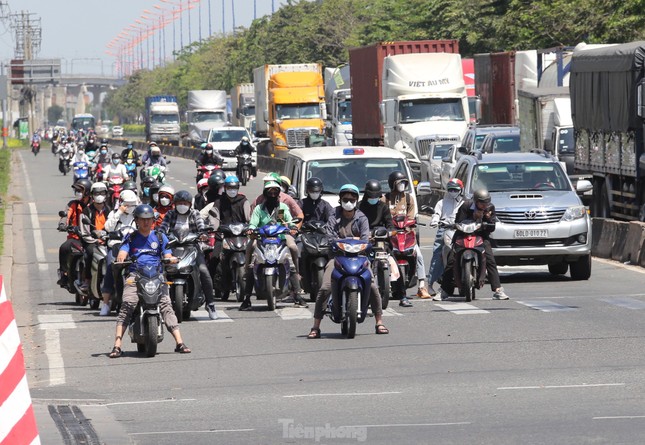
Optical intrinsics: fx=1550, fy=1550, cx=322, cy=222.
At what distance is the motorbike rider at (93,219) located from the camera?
59.4 feet

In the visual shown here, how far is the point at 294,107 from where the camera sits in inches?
2484

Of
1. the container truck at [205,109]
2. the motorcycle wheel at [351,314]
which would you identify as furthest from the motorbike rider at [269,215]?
the container truck at [205,109]

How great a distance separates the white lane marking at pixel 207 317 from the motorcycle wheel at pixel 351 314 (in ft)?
8.06

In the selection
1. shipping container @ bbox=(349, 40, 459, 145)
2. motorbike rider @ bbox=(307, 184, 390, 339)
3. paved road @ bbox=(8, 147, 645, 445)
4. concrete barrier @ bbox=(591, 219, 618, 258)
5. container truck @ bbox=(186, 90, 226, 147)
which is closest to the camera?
paved road @ bbox=(8, 147, 645, 445)

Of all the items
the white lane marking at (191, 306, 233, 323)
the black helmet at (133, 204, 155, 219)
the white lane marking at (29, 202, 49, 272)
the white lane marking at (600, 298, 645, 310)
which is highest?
the black helmet at (133, 204, 155, 219)

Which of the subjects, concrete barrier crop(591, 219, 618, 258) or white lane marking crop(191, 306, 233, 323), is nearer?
white lane marking crop(191, 306, 233, 323)

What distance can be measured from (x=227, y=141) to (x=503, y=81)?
67.4 feet

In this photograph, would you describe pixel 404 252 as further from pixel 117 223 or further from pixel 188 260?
pixel 117 223

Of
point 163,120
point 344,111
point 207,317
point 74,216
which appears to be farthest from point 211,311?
point 163,120

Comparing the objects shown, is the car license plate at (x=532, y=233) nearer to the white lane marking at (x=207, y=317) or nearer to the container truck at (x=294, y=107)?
the white lane marking at (x=207, y=317)

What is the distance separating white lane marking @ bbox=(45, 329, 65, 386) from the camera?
12.9m

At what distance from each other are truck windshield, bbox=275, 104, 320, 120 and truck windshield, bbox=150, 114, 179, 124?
4031 cm

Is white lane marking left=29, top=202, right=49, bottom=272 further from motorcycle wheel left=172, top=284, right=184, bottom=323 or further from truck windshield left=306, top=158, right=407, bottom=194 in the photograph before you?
motorcycle wheel left=172, top=284, right=184, bottom=323

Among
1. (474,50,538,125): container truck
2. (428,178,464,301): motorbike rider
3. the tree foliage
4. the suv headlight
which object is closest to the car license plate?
the suv headlight
